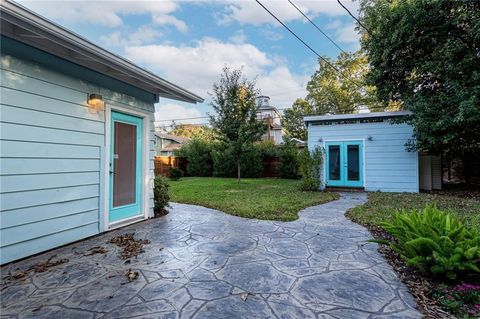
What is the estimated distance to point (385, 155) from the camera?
336 inches

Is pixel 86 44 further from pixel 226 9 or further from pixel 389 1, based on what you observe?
pixel 389 1

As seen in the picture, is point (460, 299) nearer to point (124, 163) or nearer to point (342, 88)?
point (124, 163)

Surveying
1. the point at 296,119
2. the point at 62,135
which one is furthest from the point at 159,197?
the point at 296,119

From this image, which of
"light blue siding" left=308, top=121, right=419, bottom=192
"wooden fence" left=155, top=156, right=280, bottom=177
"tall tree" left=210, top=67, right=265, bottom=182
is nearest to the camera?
"light blue siding" left=308, top=121, right=419, bottom=192

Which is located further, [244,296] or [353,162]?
[353,162]

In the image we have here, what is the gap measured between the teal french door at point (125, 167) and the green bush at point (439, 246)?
4.02 metres

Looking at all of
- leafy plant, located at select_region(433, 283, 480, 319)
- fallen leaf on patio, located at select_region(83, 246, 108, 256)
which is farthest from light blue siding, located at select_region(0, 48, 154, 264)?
leafy plant, located at select_region(433, 283, 480, 319)

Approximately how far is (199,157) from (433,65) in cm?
1229

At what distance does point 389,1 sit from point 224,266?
10387mm

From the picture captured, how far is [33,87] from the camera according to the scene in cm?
296

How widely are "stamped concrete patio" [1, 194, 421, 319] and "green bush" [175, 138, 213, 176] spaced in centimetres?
1223

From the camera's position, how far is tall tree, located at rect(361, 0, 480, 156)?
21.9 feet

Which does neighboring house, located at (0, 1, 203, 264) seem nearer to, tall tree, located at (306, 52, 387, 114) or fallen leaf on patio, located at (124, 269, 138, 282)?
fallen leaf on patio, located at (124, 269, 138, 282)

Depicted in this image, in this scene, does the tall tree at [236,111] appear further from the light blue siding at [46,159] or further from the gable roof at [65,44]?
the light blue siding at [46,159]
